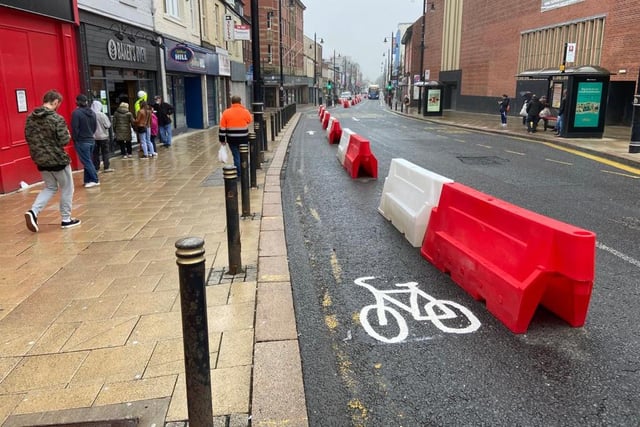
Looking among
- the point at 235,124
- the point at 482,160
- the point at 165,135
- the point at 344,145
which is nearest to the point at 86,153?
the point at 235,124

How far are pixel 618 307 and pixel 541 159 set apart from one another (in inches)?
430

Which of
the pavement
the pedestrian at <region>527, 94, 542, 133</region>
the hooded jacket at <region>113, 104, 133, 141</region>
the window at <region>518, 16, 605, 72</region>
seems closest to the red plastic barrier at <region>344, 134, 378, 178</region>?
the pavement

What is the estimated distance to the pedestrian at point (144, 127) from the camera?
547 inches

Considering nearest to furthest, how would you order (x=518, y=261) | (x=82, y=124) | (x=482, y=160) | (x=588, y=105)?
1. (x=518, y=261)
2. (x=82, y=124)
3. (x=482, y=160)
4. (x=588, y=105)

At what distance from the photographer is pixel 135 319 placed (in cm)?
435

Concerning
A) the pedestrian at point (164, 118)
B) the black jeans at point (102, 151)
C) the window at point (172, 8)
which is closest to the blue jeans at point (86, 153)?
the black jeans at point (102, 151)

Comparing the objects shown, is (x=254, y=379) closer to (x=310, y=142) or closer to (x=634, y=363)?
(x=634, y=363)

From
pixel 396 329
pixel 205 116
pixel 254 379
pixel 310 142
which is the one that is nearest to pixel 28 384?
pixel 254 379

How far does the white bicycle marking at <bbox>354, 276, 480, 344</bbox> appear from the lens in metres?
4.17

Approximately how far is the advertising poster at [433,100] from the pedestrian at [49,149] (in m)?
32.7

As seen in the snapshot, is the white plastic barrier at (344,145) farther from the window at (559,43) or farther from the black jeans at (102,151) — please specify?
the window at (559,43)

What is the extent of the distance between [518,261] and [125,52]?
1393 cm

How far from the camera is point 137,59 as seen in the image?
16.1 meters

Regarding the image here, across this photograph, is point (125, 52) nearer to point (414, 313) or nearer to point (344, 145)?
point (344, 145)
